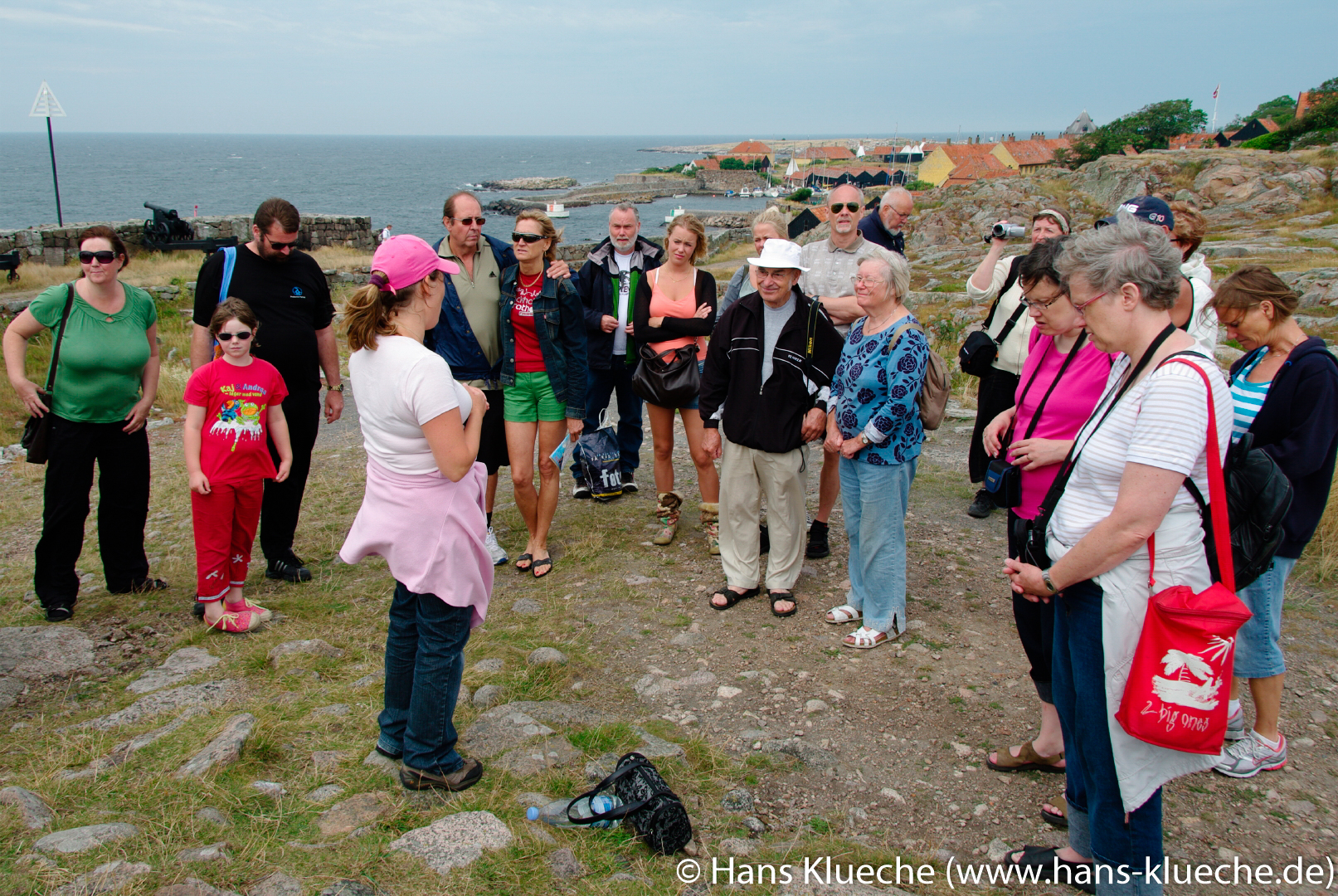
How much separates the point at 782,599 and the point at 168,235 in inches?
821

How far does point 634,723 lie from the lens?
3.41 meters

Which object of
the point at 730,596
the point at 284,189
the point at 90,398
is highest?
the point at 284,189

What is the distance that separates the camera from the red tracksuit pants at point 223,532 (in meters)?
4.07

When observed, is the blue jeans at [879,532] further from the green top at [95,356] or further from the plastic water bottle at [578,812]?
the green top at [95,356]

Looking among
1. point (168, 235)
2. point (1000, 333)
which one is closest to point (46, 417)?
point (1000, 333)

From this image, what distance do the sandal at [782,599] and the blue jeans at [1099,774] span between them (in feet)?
6.99

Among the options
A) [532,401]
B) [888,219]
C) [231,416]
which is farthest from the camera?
[888,219]

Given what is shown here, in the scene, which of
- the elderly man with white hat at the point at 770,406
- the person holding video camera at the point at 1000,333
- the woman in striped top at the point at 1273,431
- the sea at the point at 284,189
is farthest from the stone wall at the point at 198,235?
the woman in striped top at the point at 1273,431

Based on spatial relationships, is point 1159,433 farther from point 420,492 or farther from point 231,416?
point 231,416

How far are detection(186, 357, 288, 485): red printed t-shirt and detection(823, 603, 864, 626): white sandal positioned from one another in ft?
9.94

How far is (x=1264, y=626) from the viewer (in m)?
3.08

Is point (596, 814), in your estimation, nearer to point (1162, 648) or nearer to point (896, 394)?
point (1162, 648)

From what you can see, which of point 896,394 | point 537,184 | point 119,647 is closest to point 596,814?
point 896,394

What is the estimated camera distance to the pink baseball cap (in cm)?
253
